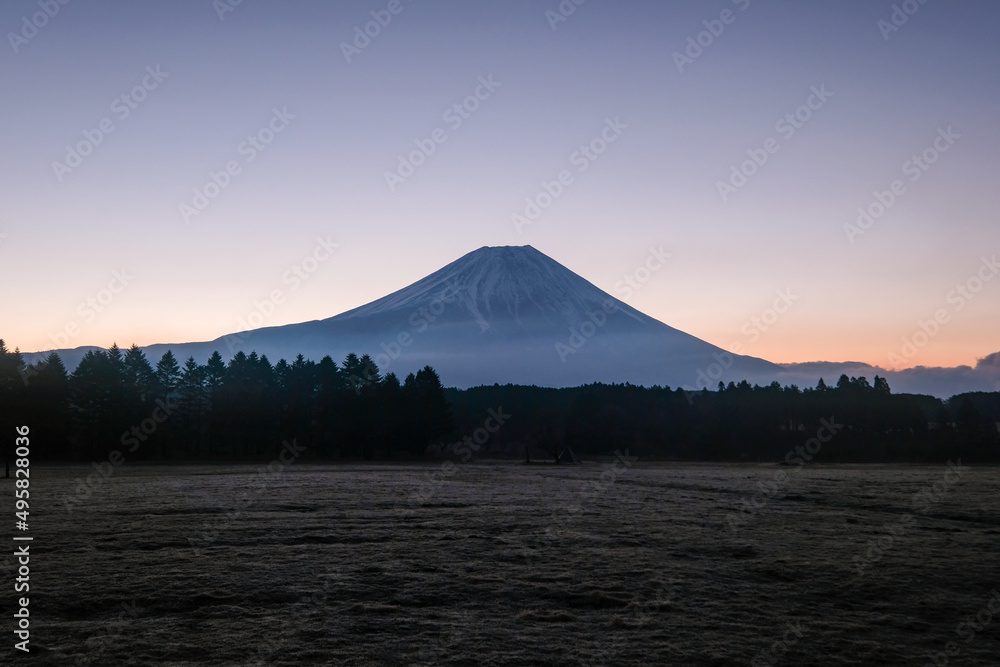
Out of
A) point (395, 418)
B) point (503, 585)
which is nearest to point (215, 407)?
point (395, 418)

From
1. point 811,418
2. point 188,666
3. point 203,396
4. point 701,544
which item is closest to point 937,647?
point 701,544

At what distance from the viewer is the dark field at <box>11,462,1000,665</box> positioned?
11000 mm

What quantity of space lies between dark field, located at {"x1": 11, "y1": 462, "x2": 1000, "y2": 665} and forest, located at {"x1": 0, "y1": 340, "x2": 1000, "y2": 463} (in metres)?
47.1

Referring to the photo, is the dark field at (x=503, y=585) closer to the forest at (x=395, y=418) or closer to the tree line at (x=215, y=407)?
the forest at (x=395, y=418)

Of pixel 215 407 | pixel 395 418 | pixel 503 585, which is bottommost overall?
pixel 503 585

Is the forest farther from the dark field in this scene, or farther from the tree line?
the dark field

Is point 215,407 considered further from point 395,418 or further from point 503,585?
point 503,585

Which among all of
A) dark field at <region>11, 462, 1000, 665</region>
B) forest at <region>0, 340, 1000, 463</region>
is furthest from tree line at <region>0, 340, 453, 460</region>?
dark field at <region>11, 462, 1000, 665</region>

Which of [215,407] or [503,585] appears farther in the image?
[215,407]

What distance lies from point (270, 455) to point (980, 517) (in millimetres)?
73066

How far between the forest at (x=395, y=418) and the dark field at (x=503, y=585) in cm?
4710

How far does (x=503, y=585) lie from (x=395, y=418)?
75.9 meters

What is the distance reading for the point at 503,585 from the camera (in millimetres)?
15016

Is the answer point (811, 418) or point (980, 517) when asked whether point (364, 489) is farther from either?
point (811, 418)
